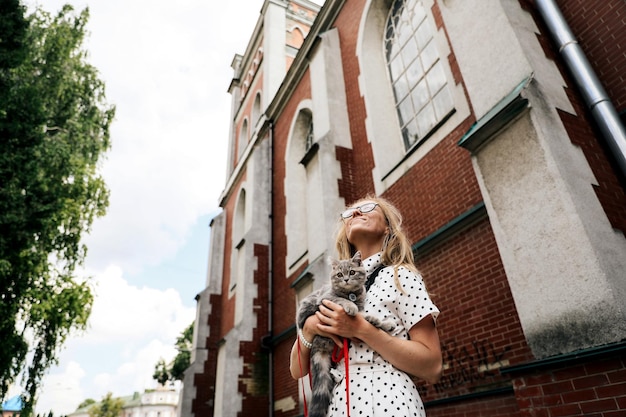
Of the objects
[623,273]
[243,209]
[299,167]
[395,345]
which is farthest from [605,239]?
[243,209]

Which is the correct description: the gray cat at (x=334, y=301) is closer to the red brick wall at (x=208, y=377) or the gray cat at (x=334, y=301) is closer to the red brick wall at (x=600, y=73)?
the red brick wall at (x=600, y=73)

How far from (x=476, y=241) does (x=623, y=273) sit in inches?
74.1

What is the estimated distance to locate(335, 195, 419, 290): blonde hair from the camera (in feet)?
6.47

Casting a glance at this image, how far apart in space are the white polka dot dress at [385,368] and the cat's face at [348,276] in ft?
0.33

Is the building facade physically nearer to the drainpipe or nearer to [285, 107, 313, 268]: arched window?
[285, 107, 313, 268]: arched window

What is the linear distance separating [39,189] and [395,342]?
41.3ft

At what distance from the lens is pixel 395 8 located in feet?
27.7

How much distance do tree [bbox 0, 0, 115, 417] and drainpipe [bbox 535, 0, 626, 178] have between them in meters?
12.0

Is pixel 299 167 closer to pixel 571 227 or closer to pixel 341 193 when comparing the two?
pixel 341 193

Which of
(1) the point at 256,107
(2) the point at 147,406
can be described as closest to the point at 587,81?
(1) the point at 256,107

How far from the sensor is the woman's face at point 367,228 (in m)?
2.09

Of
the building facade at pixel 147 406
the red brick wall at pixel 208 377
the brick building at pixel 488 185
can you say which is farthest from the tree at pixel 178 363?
the building facade at pixel 147 406

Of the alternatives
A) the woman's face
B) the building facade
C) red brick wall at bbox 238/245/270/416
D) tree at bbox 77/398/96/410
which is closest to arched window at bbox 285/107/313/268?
red brick wall at bbox 238/245/270/416

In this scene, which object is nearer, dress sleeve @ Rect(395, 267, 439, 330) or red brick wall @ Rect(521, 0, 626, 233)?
dress sleeve @ Rect(395, 267, 439, 330)
